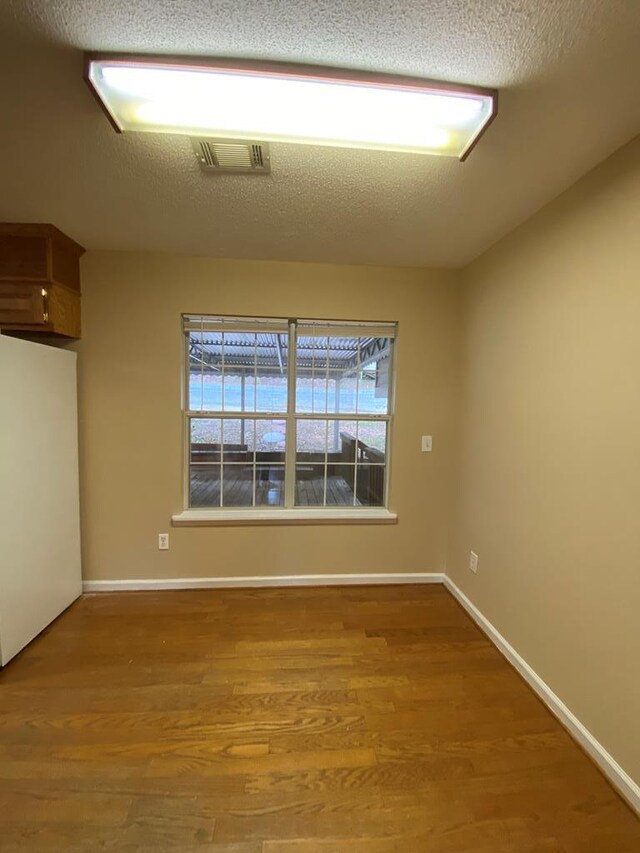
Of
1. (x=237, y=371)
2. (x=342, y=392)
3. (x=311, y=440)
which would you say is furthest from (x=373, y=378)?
(x=237, y=371)

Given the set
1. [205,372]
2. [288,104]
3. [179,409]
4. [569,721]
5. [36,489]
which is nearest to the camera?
[288,104]

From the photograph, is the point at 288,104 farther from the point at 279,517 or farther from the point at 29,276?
the point at 279,517

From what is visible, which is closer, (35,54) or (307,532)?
(35,54)

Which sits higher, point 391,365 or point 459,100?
point 459,100

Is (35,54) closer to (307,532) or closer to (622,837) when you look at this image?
(307,532)

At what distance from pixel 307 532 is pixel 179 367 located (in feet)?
5.14

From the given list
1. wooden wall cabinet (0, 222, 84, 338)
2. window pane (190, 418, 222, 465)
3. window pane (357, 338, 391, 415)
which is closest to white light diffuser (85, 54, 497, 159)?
wooden wall cabinet (0, 222, 84, 338)

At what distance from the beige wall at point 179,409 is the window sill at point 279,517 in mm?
67

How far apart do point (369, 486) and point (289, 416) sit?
0.87 m

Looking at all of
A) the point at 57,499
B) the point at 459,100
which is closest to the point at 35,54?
the point at 459,100

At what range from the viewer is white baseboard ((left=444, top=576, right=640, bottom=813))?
1322mm

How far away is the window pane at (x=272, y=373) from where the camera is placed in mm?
2709

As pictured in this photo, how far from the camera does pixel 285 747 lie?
147 centimetres

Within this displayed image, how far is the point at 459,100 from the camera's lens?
1.16 m
